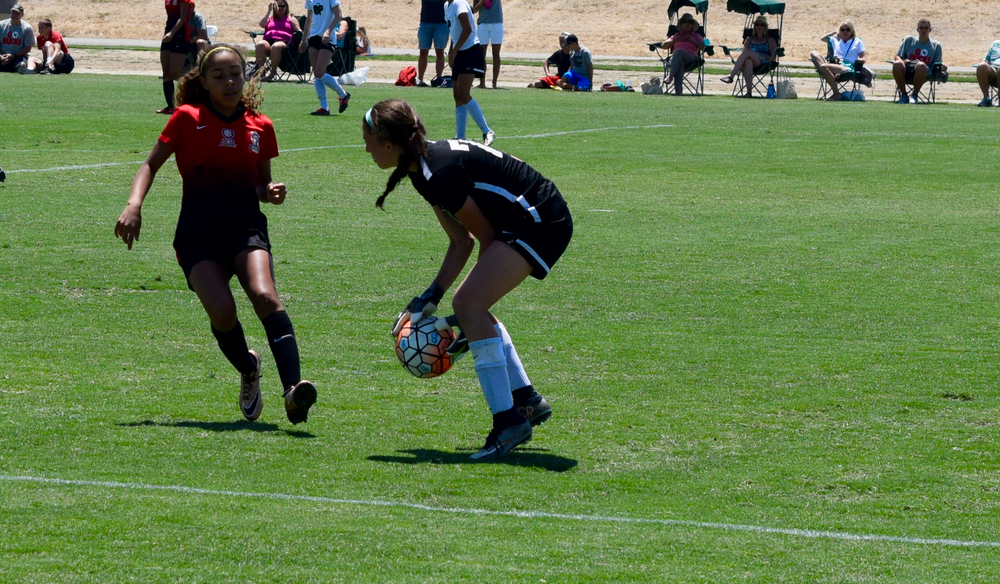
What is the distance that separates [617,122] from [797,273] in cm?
1287

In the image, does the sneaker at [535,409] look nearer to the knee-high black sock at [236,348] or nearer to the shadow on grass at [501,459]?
the shadow on grass at [501,459]

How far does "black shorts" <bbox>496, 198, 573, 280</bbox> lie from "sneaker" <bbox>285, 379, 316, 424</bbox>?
104 centimetres

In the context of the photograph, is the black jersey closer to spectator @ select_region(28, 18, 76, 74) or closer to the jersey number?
the jersey number

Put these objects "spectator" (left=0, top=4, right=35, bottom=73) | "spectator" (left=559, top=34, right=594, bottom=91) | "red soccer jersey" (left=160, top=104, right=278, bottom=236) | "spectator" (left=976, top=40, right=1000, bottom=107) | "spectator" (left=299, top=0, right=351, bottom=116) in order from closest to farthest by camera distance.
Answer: "red soccer jersey" (left=160, top=104, right=278, bottom=236), "spectator" (left=299, top=0, right=351, bottom=116), "spectator" (left=976, top=40, right=1000, bottom=107), "spectator" (left=559, top=34, right=594, bottom=91), "spectator" (left=0, top=4, right=35, bottom=73)

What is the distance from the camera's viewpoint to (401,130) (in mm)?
6039

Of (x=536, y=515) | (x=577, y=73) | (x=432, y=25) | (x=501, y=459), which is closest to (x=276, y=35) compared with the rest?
(x=432, y=25)

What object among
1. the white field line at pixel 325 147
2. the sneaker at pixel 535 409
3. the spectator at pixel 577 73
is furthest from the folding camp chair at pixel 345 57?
the sneaker at pixel 535 409

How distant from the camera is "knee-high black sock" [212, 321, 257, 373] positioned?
22.0 ft

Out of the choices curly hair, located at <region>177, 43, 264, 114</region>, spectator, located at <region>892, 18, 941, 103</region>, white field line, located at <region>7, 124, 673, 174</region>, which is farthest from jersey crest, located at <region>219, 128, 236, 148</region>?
spectator, located at <region>892, 18, 941, 103</region>

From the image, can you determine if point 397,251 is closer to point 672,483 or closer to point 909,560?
point 672,483

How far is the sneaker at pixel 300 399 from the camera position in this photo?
627 cm

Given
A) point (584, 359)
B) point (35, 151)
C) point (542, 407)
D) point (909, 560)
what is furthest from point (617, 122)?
point (909, 560)

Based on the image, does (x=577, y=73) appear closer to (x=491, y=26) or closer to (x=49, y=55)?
(x=491, y=26)

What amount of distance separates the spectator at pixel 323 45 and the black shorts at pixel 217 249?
16.1m
